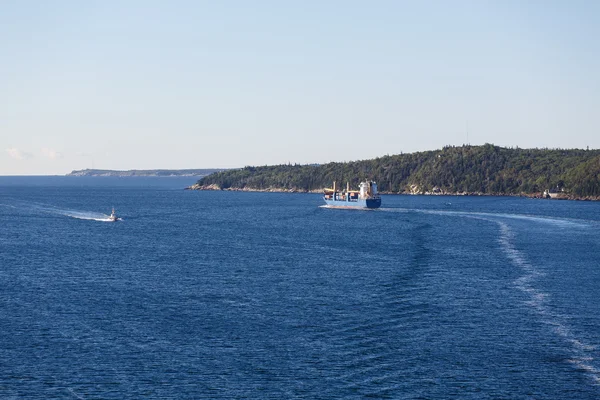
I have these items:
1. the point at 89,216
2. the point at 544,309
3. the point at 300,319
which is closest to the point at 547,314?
the point at 544,309

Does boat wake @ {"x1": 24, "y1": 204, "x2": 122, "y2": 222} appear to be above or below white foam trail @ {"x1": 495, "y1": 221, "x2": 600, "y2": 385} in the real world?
above

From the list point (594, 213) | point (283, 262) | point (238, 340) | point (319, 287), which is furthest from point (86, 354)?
point (594, 213)

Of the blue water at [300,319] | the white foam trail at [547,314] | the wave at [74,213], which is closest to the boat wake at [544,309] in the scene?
the white foam trail at [547,314]

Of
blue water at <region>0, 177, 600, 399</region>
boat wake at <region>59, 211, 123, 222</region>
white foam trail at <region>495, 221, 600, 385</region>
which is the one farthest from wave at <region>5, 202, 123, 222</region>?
white foam trail at <region>495, 221, 600, 385</region>

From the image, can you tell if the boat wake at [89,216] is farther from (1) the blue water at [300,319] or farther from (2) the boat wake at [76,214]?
(1) the blue water at [300,319]

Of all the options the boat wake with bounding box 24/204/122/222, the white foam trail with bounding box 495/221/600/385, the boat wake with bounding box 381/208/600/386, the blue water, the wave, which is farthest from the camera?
the wave

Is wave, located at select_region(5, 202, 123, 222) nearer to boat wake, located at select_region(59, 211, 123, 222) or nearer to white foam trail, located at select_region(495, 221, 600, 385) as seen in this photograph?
boat wake, located at select_region(59, 211, 123, 222)

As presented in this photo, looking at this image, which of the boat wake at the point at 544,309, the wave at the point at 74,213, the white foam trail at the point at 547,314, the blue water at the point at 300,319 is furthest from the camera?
the wave at the point at 74,213

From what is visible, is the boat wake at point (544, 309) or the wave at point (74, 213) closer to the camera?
the boat wake at point (544, 309)
